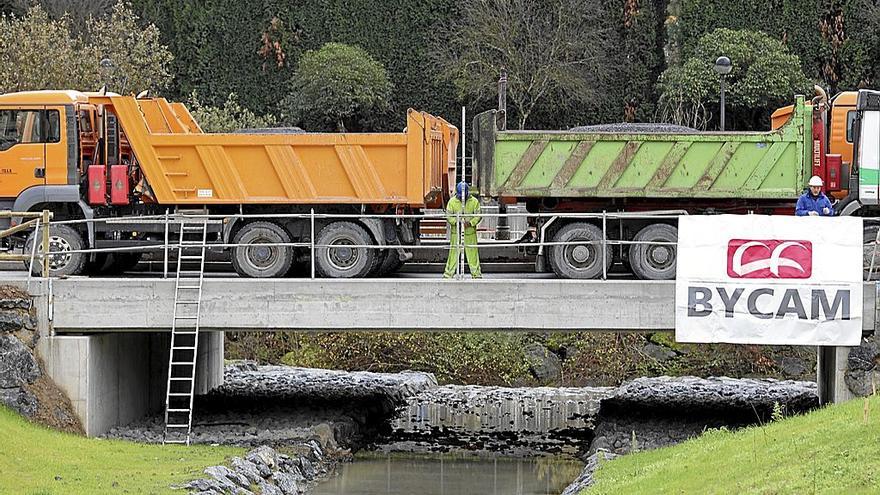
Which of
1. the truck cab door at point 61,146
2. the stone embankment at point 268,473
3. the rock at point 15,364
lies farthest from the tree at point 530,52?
the rock at point 15,364

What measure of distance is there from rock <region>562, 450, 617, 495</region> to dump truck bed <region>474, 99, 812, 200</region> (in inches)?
174

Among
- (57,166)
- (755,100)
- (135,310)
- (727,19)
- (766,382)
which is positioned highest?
(727,19)

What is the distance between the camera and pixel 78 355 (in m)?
19.3

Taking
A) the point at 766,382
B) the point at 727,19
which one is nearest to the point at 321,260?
the point at 766,382

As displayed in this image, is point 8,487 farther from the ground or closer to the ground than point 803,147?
closer to the ground

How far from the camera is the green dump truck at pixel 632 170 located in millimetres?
21453

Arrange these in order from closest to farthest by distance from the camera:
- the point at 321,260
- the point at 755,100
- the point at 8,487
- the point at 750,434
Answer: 1. the point at 8,487
2. the point at 750,434
3. the point at 321,260
4. the point at 755,100

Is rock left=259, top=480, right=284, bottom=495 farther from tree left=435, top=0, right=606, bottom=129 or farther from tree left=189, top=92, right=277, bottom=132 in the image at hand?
tree left=435, top=0, right=606, bottom=129

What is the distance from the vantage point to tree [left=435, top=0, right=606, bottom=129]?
38531mm

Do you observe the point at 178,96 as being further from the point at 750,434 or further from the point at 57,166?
the point at 750,434

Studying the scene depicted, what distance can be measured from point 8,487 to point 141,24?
2997 centimetres

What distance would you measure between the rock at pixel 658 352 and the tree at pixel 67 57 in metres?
A: 12.8

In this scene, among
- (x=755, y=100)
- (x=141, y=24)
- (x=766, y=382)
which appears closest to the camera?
(x=766, y=382)

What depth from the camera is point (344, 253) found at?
2138cm
